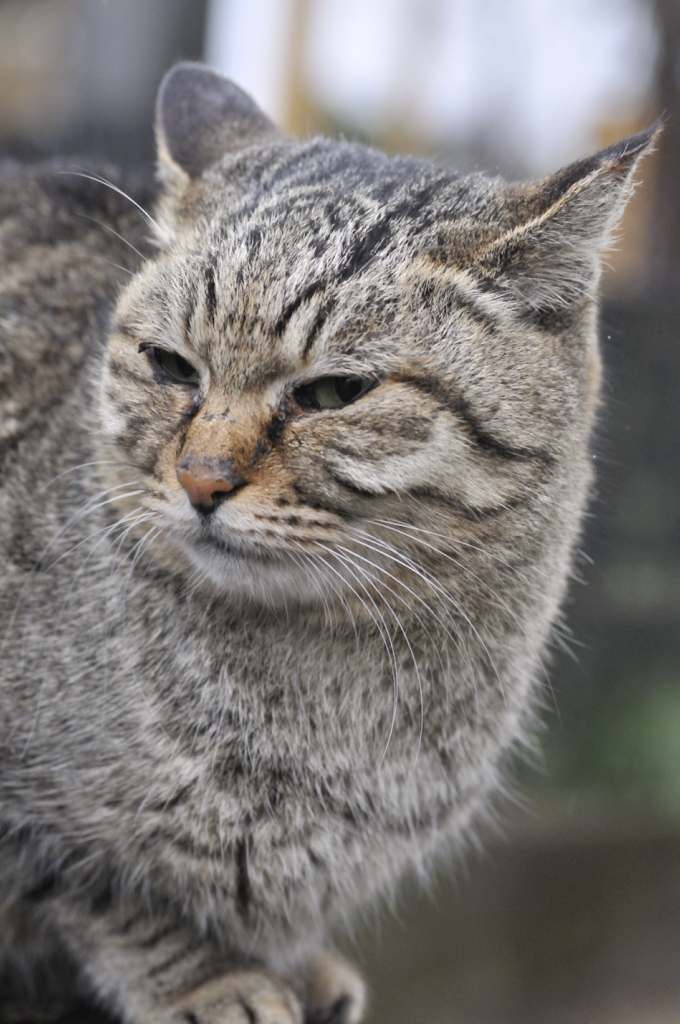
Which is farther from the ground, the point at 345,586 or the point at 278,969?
the point at 345,586

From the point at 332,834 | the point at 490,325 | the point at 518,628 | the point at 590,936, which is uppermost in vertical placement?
the point at 490,325

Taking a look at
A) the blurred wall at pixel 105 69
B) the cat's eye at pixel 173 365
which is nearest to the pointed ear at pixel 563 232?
the cat's eye at pixel 173 365

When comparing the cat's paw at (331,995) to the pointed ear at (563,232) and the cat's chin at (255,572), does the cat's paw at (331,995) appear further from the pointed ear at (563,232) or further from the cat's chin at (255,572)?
the pointed ear at (563,232)

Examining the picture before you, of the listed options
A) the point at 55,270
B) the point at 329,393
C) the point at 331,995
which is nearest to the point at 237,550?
the point at 329,393

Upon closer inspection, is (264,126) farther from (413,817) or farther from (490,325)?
(413,817)

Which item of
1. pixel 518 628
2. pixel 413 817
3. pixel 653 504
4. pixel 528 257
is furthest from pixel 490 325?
pixel 653 504

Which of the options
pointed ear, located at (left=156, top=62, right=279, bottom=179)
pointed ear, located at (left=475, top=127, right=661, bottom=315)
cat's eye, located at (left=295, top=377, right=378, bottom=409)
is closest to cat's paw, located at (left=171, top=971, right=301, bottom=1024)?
cat's eye, located at (left=295, top=377, right=378, bottom=409)

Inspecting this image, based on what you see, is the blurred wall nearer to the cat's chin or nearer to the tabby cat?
the tabby cat
